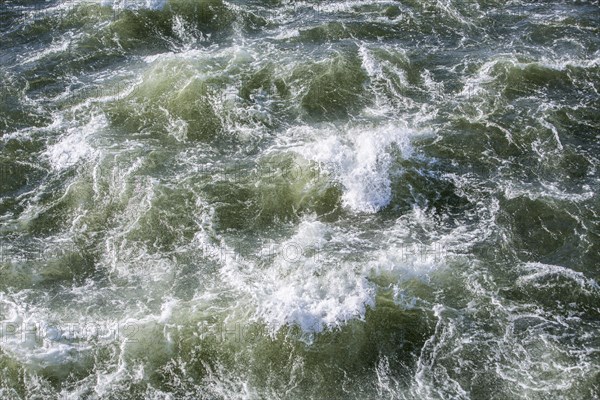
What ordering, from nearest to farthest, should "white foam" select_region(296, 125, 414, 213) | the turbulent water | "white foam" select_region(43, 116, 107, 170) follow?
1. the turbulent water
2. "white foam" select_region(296, 125, 414, 213)
3. "white foam" select_region(43, 116, 107, 170)

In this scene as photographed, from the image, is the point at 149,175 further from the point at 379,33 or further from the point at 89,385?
the point at 379,33

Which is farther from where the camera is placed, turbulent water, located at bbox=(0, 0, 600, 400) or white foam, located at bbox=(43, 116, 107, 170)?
white foam, located at bbox=(43, 116, 107, 170)

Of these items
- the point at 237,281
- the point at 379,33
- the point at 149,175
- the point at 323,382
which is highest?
the point at 379,33

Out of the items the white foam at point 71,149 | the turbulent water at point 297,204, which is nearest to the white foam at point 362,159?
the turbulent water at point 297,204

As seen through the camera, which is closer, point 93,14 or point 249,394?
point 249,394

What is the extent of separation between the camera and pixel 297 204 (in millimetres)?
9461

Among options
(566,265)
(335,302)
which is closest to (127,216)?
(335,302)

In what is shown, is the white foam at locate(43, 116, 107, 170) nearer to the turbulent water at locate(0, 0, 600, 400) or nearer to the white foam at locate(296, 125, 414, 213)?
the turbulent water at locate(0, 0, 600, 400)

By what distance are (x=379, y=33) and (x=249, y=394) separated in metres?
9.71

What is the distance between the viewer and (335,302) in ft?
25.4

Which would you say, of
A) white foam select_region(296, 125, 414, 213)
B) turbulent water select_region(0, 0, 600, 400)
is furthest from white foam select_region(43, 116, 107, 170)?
white foam select_region(296, 125, 414, 213)

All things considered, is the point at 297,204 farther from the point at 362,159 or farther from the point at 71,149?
the point at 71,149

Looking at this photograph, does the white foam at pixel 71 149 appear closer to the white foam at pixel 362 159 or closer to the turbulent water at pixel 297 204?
the turbulent water at pixel 297 204

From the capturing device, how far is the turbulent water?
7.27 metres
